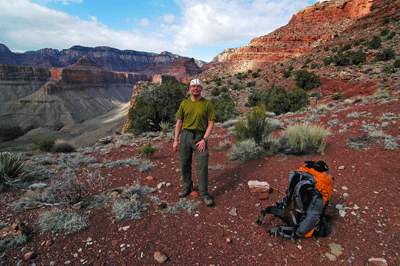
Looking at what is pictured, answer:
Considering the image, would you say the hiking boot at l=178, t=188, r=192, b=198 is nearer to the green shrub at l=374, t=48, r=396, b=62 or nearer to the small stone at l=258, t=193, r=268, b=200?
the small stone at l=258, t=193, r=268, b=200

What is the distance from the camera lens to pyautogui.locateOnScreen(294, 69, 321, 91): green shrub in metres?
20.6

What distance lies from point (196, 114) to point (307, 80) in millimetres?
23133

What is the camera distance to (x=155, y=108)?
11.2 meters

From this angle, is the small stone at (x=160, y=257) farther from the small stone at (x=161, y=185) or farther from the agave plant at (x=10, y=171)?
the agave plant at (x=10, y=171)

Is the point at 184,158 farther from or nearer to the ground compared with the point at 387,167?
farther from the ground

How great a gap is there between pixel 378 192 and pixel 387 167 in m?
1.09

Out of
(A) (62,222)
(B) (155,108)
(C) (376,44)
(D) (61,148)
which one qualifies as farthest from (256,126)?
(C) (376,44)

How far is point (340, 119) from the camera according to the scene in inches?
277

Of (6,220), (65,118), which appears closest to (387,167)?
(6,220)

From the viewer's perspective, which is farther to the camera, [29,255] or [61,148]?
[61,148]

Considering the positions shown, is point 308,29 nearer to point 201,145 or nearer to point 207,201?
point 201,145

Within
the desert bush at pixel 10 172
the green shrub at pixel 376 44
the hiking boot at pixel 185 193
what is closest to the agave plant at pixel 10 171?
the desert bush at pixel 10 172

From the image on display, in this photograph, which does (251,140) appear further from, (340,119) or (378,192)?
(340,119)

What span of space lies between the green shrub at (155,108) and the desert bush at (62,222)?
8210mm
